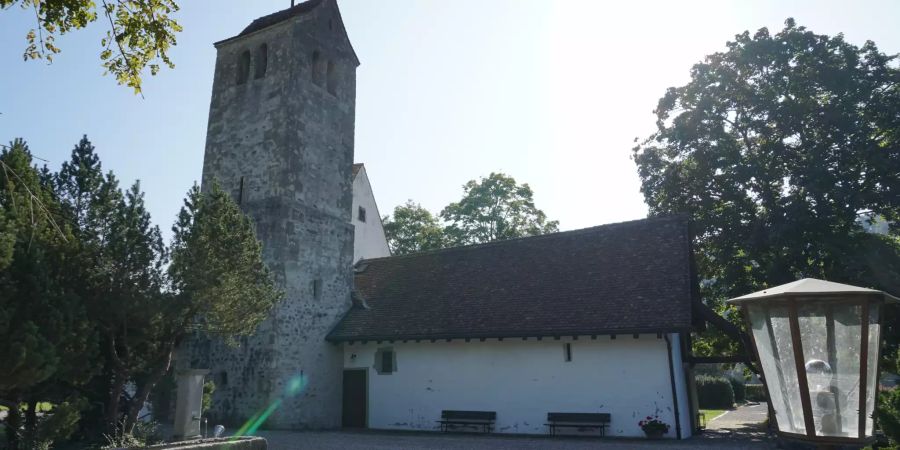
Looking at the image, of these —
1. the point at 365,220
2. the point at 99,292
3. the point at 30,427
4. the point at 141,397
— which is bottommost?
the point at 30,427

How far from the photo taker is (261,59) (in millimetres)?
19969

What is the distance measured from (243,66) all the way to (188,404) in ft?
42.0

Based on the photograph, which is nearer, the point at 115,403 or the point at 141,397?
the point at 115,403

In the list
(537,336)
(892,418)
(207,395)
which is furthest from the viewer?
(537,336)

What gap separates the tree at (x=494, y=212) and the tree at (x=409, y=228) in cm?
253

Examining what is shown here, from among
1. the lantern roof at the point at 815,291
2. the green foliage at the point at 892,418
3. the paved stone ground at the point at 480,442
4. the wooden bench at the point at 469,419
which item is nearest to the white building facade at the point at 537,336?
the wooden bench at the point at 469,419

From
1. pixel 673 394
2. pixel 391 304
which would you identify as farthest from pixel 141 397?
pixel 673 394

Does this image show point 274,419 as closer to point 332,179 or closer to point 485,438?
point 485,438

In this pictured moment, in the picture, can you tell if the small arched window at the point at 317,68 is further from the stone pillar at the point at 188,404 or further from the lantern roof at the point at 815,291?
the lantern roof at the point at 815,291

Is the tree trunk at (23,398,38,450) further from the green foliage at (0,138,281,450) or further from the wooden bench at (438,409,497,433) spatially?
the wooden bench at (438,409,497,433)

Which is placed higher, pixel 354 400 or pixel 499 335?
pixel 499 335

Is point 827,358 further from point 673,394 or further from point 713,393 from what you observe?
point 713,393

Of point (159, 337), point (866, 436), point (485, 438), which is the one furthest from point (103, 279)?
point (866, 436)

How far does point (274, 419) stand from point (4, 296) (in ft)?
29.3
